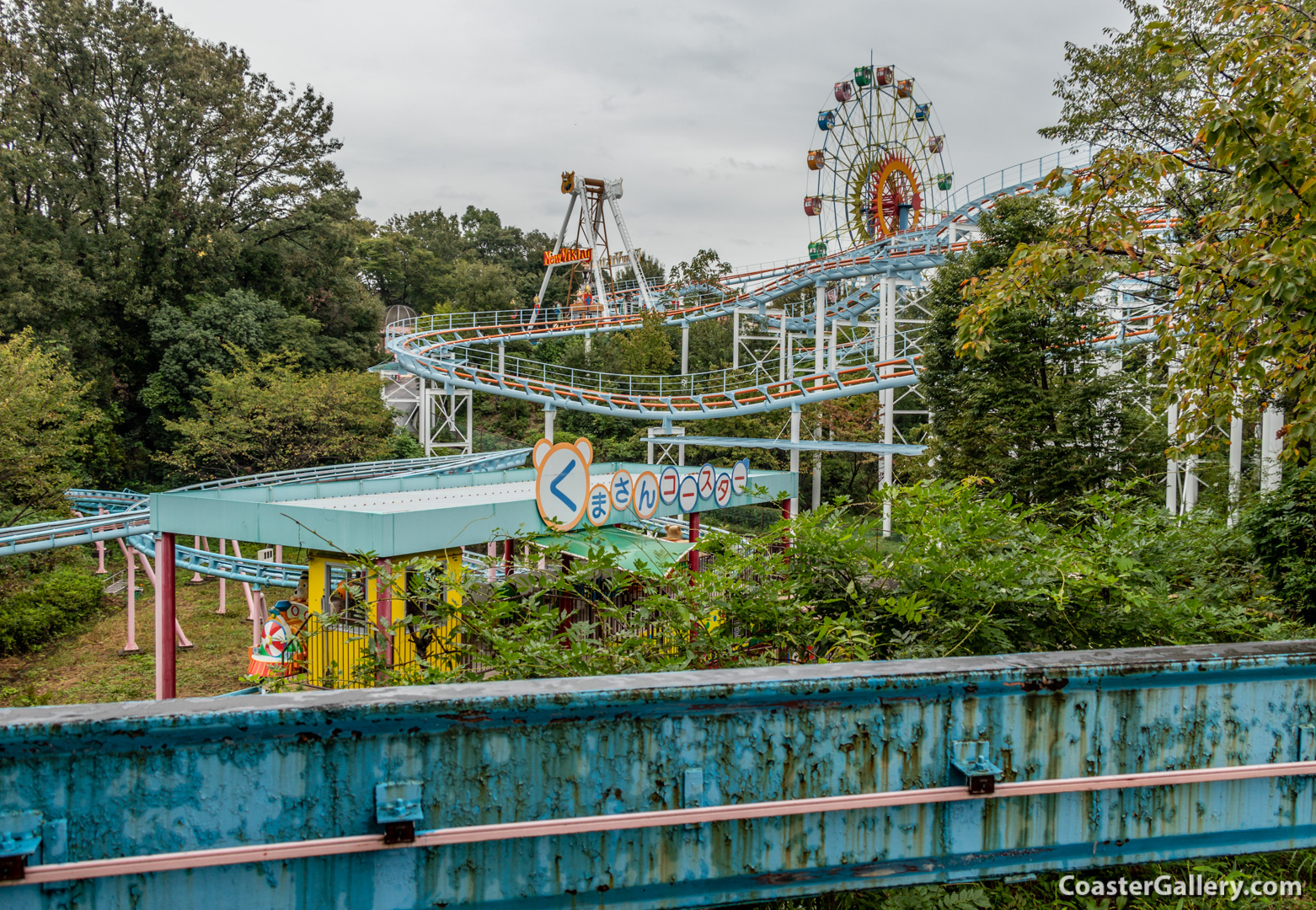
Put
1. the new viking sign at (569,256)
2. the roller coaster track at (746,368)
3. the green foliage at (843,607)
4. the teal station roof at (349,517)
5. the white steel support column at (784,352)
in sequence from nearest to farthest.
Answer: the green foliage at (843,607) < the teal station roof at (349,517) < the roller coaster track at (746,368) < the white steel support column at (784,352) < the new viking sign at (569,256)

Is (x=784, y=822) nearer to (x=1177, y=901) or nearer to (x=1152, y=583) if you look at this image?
(x=1177, y=901)

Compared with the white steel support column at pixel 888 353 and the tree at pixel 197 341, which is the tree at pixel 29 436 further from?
the white steel support column at pixel 888 353

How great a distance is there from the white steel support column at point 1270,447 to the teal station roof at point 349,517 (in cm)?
459

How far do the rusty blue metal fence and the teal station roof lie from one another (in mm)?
4245

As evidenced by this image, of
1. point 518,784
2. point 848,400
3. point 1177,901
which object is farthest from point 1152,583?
point 848,400

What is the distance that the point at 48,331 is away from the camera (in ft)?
84.3

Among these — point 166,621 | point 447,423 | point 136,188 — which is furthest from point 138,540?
point 136,188

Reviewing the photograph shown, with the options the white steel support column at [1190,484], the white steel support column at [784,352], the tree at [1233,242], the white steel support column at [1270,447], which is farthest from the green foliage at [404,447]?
the tree at [1233,242]

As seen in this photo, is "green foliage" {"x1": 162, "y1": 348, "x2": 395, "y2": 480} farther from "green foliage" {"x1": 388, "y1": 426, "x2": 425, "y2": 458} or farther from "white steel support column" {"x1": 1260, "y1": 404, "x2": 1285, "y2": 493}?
"white steel support column" {"x1": 1260, "y1": 404, "x2": 1285, "y2": 493}

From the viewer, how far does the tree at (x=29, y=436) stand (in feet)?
53.7

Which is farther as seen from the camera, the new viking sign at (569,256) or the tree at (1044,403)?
the new viking sign at (569,256)

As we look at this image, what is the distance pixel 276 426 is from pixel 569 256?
19.9 metres


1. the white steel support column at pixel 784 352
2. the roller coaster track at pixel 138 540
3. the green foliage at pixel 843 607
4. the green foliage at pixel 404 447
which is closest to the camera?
A: the green foliage at pixel 843 607

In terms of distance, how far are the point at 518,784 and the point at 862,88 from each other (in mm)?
29676
